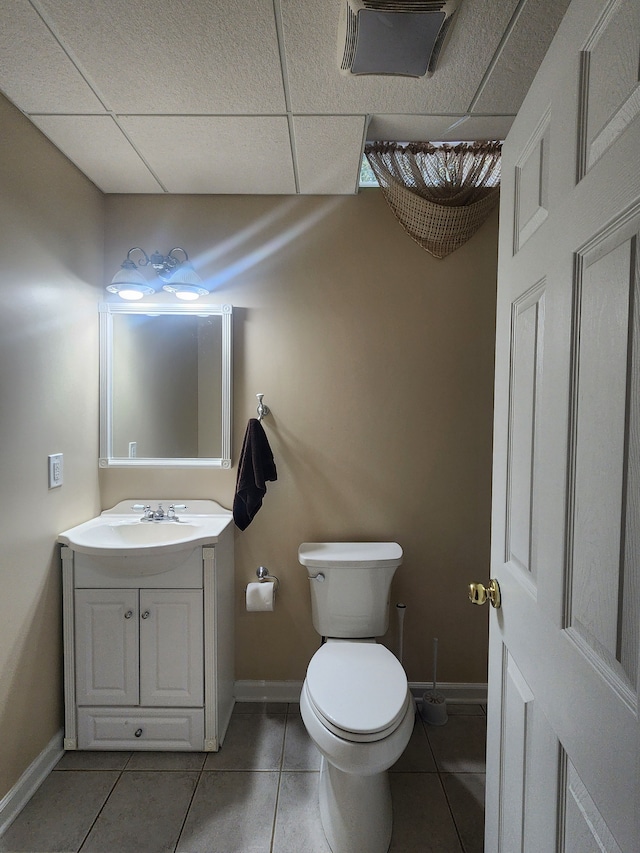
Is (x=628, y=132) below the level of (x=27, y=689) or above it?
above

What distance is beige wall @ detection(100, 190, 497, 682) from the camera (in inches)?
82.0

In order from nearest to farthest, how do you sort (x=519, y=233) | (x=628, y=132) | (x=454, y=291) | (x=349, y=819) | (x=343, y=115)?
1. (x=628, y=132)
2. (x=519, y=233)
3. (x=349, y=819)
4. (x=343, y=115)
5. (x=454, y=291)

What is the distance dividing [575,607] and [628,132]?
661mm

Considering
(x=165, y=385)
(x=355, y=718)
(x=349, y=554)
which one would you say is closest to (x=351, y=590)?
(x=349, y=554)

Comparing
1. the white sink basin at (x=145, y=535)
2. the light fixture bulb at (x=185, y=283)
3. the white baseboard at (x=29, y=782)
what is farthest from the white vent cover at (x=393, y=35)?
the white baseboard at (x=29, y=782)

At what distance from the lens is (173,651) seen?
1.79m

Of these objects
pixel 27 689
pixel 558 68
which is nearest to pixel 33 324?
pixel 27 689

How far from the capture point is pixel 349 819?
54.9 inches

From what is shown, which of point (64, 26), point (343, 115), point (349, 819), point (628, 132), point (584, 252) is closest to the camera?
point (628, 132)

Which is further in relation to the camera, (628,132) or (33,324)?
(33,324)

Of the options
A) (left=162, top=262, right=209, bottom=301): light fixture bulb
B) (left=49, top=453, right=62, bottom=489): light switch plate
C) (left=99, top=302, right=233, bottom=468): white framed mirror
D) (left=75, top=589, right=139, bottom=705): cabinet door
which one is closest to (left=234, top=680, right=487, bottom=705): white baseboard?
(left=75, top=589, right=139, bottom=705): cabinet door

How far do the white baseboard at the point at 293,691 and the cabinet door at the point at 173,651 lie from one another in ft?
1.35

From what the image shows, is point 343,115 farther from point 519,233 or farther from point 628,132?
point 628,132

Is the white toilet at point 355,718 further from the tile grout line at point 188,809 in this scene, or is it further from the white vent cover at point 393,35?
the white vent cover at point 393,35
